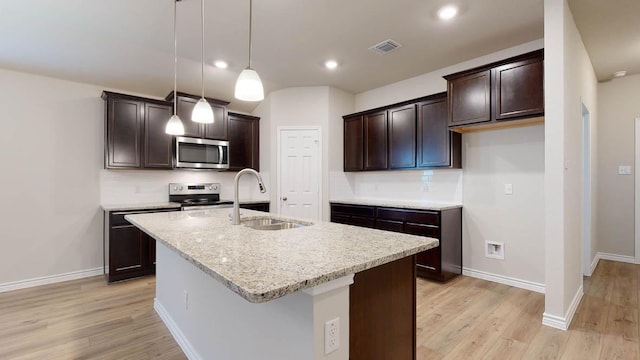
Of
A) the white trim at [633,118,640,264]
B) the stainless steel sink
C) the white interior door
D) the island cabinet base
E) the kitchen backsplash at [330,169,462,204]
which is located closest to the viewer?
the island cabinet base

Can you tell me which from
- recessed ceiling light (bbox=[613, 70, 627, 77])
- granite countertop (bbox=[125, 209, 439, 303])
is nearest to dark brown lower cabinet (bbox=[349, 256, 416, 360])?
granite countertop (bbox=[125, 209, 439, 303])

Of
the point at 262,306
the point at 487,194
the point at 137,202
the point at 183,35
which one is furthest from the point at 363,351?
the point at 137,202

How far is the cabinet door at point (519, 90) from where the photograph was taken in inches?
107

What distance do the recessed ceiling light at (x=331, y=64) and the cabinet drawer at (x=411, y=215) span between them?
1.95m

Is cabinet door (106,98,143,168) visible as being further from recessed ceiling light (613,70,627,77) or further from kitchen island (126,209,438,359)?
recessed ceiling light (613,70,627,77)

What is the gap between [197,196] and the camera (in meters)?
4.48

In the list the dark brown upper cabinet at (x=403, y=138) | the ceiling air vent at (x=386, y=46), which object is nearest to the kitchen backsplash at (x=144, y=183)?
the dark brown upper cabinet at (x=403, y=138)

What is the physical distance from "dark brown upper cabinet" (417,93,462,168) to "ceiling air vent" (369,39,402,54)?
0.81 metres

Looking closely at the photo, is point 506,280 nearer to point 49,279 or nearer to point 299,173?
point 299,173

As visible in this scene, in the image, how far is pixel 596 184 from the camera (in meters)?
4.13

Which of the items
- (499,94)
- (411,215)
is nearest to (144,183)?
(411,215)

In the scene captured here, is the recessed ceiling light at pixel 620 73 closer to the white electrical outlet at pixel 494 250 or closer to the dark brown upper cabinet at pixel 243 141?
the white electrical outlet at pixel 494 250

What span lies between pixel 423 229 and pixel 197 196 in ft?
10.6

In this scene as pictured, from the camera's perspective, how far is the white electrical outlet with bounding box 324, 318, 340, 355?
104 cm
